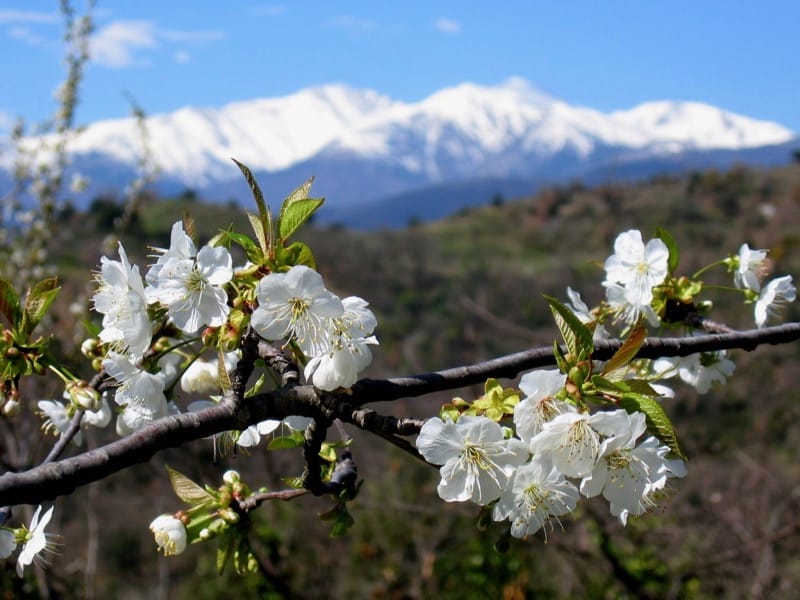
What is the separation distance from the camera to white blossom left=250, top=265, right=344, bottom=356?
Answer: 912mm

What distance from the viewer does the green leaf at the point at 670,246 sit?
4.37 ft

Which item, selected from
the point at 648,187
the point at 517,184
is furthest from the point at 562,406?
the point at 517,184

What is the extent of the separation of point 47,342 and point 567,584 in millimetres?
4842

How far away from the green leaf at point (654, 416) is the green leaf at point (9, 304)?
0.78 meters

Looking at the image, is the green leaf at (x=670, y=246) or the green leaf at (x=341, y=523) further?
the green leaf at (x=670, y=246)

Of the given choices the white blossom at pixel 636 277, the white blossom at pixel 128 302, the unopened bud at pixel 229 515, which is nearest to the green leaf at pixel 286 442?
the unopened bud at pixel 229 515

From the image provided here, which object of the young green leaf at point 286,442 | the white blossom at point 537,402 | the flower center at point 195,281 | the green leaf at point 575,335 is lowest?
the young green leaf at point 286,442

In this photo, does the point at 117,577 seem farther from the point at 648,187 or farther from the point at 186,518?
the point at 648,187

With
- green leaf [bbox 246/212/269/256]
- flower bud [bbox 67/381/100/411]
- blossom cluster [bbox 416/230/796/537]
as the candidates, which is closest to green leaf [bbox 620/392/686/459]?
blossom cluster [bbox 416/230/796/537]

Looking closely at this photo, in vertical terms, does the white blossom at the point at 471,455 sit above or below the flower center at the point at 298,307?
below

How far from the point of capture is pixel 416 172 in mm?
183750

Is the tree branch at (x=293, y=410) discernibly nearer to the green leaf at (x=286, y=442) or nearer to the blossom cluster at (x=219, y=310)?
the blossom cluster at (x=219, y=310)

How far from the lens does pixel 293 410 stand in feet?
2.97

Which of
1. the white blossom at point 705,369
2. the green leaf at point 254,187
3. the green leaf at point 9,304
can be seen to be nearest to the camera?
the green leaf at point 254,187
